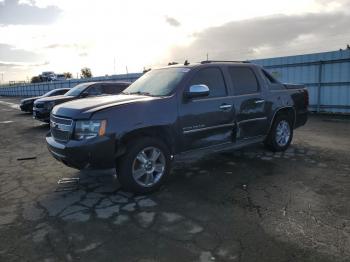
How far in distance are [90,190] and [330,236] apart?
3358mm

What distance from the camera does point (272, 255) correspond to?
3379mm

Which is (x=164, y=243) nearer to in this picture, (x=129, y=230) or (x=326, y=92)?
(x=129, y=230)

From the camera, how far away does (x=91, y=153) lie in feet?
15.4

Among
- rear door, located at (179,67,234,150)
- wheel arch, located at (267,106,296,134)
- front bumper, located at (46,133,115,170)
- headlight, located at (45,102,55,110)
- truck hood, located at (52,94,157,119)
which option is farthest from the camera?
headlight, located at (45,102,55,110)

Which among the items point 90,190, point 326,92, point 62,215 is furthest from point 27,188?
point 326,92

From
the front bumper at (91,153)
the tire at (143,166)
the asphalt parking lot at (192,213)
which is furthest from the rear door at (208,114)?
the front bumper at (91,153)

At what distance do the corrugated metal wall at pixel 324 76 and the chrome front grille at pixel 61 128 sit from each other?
11433 mm

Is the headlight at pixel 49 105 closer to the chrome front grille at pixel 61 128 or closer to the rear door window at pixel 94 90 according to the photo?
the rear door window at pixel 94 90

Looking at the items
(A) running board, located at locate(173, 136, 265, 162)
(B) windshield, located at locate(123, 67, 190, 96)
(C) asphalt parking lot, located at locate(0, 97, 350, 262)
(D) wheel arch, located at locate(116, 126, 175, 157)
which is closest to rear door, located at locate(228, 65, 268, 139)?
(A) running board, located at locate(173, 136, 265, 162)

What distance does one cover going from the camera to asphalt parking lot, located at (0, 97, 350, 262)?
3.51 meters

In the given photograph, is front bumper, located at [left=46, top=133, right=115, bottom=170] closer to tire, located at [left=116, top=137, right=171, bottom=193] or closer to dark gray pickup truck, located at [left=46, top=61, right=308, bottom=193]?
dark gray pickup truck, located at [left=46, top=61, right=308, bottom=193]

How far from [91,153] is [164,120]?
3.86 ft

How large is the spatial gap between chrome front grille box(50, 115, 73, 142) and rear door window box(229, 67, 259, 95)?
296 centimetres

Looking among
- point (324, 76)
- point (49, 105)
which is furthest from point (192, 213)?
point (324, 76)
